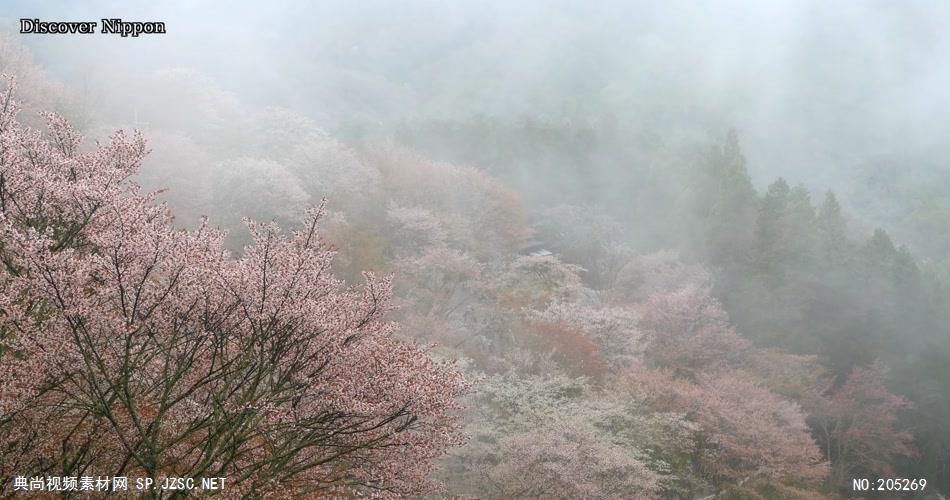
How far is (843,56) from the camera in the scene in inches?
3268

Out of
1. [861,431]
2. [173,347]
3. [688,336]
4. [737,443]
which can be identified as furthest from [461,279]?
[173,347]

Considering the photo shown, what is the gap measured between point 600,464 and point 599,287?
23119 millimetres

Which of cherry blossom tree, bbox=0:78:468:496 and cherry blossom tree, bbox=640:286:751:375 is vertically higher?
cherry blossom tree, bbox=640:286:751:375

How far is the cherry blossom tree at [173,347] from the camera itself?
6.34 metres

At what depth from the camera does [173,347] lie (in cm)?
710

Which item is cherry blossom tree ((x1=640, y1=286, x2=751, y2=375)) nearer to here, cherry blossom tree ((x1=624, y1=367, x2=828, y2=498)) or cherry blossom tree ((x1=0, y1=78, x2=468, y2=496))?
cherry blossom tree ((x1=624, y1=367, x2=828, y2=498))

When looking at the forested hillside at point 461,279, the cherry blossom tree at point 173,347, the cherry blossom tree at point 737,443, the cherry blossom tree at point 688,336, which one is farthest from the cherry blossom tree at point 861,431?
the cherry blossom tree at point 173,347

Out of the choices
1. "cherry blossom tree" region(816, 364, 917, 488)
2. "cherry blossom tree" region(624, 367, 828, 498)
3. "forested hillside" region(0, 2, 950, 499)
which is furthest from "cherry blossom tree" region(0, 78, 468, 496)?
"cherry blossom tree" region(816, 364, 917, 488)

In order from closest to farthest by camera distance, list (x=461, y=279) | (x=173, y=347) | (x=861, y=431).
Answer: (x=173, y=347) < (x=861, y=431) < (x=461, y=279)

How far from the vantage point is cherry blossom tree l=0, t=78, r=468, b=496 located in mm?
6344

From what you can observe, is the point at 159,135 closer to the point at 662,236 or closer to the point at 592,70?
the point at 662,236

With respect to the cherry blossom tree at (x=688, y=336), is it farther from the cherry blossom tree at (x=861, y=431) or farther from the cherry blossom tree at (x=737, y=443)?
the cherry blossom tree at (x=737, y=443)

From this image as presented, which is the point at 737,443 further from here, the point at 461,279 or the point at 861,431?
the point at 461,279

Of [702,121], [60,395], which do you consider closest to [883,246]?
[702,121]
